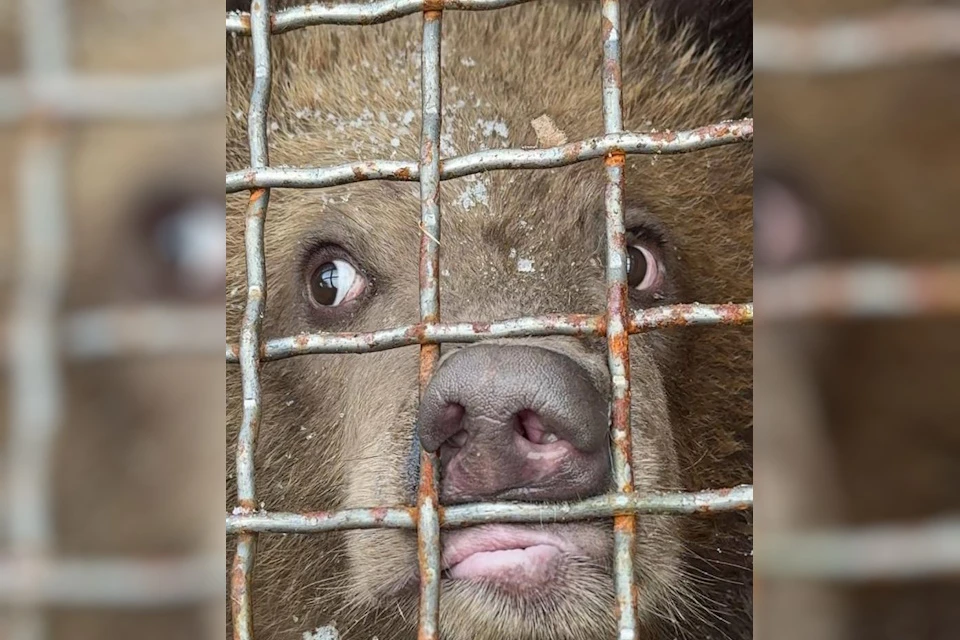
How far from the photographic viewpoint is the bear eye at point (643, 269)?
1.78 m

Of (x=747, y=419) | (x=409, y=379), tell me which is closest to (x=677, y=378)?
(x=747, y=419)

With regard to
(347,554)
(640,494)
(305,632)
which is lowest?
(305,632)

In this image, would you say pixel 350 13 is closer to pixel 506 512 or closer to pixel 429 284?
pixel 429 284

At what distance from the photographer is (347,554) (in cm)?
160
